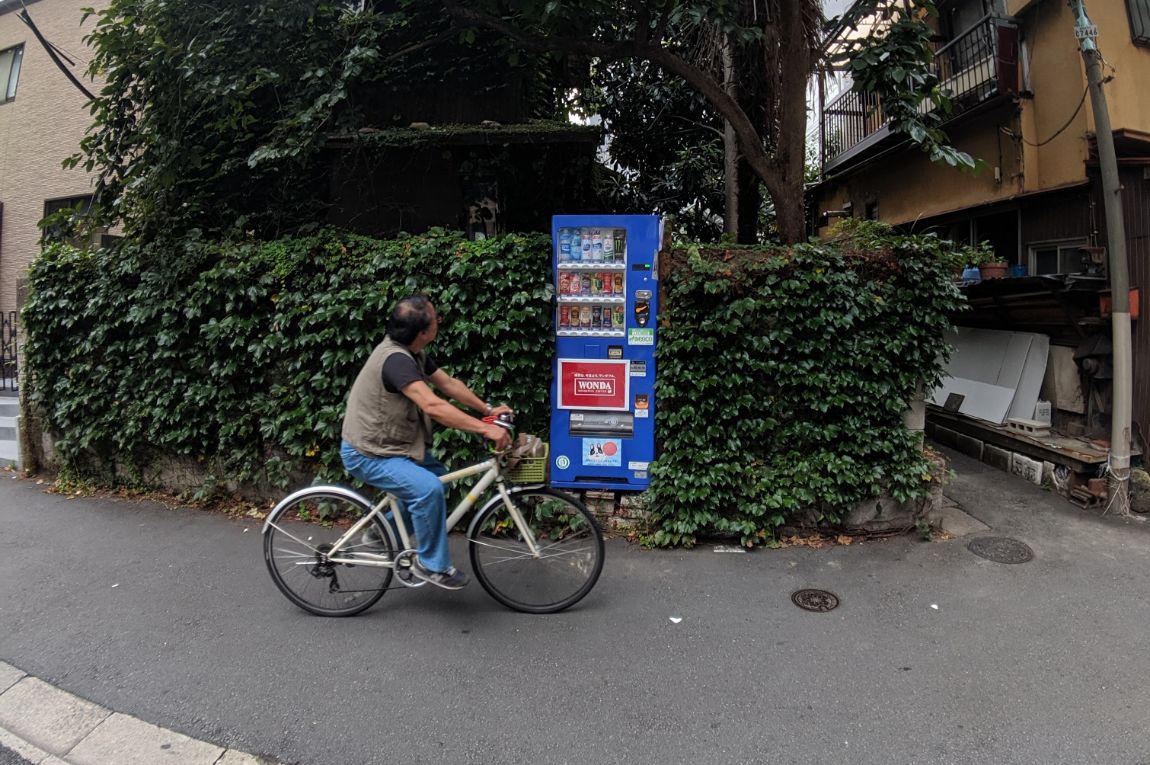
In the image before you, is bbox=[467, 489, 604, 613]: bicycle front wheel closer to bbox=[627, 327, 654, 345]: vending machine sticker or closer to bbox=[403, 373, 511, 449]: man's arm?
bbox=[403, 373, 511, 449]: man's arm

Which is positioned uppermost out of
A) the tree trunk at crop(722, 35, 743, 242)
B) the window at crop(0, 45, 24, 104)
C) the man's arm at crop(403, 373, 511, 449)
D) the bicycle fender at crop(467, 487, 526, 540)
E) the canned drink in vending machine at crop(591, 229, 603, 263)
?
the window at crop(0, 45, 24, 104)

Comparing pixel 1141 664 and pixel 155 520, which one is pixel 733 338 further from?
pixel 155 520

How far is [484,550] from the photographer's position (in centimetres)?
360

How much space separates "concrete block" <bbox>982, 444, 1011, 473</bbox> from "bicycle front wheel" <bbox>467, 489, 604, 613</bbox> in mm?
5008

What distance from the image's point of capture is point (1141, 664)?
3.12 m

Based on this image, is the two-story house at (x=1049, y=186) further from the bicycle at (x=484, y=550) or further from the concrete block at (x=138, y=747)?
the concrete block at (x=138, y=747)

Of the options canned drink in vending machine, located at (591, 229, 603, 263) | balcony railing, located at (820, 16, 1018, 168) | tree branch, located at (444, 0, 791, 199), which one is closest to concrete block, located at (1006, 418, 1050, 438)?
balcony railing, located at (820, 16, 1018, 168)

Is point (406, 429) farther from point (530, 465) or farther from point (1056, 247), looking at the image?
point (1056, 247)

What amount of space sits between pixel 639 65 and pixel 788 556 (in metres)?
7.93

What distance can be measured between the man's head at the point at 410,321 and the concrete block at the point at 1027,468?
19.1 feet

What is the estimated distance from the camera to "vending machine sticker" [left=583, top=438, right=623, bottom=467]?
15.2 ft

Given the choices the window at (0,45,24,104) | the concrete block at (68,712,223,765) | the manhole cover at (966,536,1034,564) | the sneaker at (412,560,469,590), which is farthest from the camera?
the window at (0,45,24,104)

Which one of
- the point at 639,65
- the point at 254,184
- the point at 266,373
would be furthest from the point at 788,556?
the point at 639,65

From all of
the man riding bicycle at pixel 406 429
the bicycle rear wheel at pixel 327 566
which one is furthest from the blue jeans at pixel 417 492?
the bicycle rear wheel at pixel 327 566
